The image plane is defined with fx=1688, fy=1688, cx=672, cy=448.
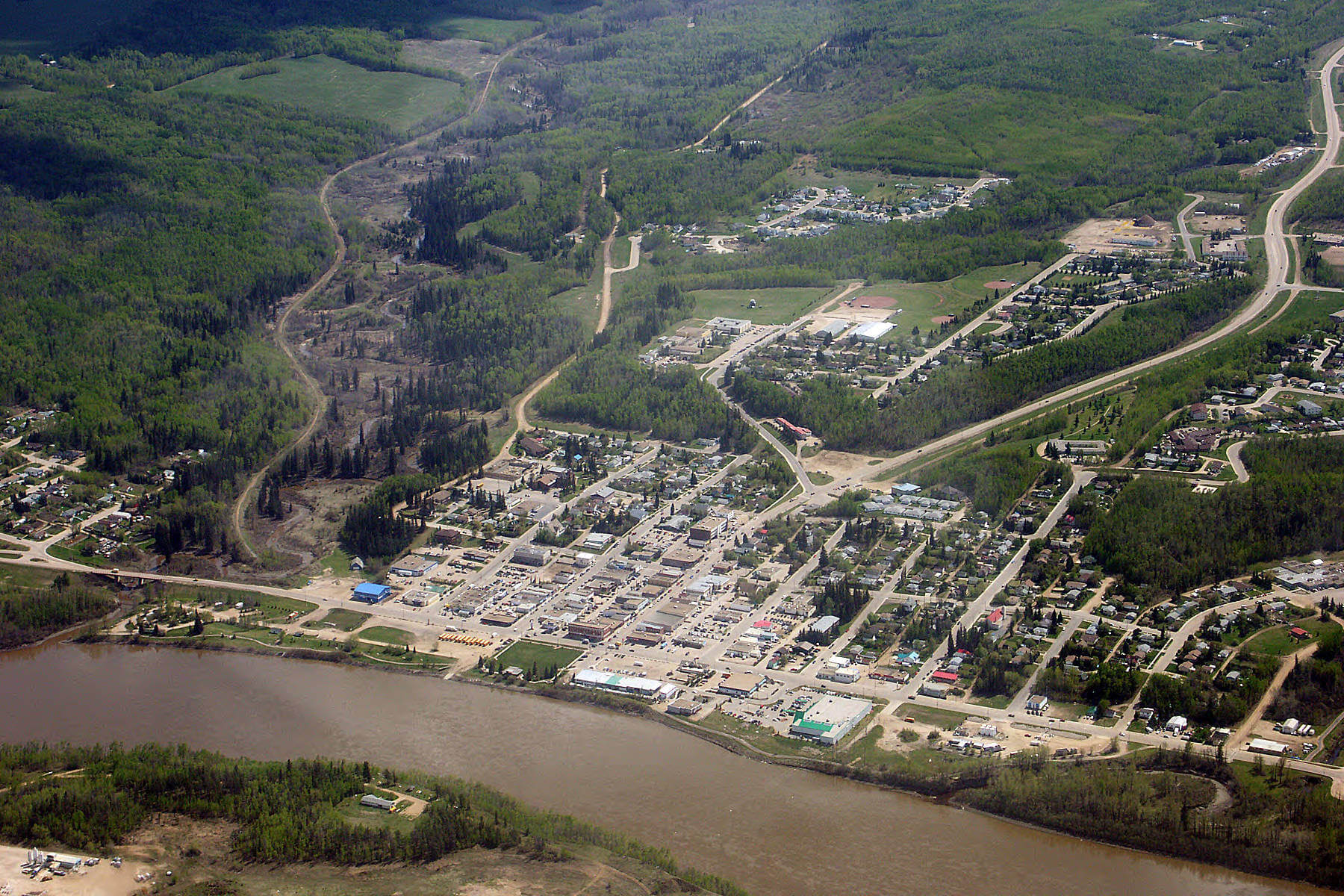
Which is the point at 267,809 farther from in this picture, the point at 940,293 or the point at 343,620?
the point at 940,293

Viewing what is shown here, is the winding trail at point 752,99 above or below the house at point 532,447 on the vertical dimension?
above

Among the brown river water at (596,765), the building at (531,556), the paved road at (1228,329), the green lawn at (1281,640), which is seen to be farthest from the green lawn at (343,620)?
the green lawn at (1281,640)

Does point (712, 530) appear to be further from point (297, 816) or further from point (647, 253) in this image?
point (647, 253)

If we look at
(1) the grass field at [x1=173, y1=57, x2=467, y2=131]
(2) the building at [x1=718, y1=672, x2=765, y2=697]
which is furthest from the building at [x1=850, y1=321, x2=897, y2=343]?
(1) the grass field at [x1=173, y1=57, x2=467, y2=131]

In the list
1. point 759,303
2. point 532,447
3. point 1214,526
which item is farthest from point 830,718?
point 759,303

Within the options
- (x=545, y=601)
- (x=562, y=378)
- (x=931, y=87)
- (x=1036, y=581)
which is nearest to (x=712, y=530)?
(x=545, y=601)

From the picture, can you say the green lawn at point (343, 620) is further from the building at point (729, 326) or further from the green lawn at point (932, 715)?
the building at point (729, 326)
